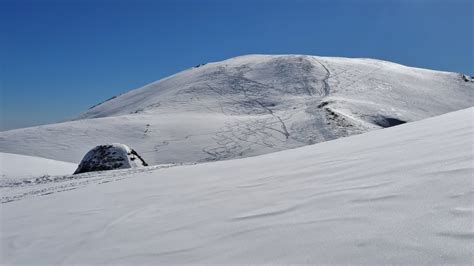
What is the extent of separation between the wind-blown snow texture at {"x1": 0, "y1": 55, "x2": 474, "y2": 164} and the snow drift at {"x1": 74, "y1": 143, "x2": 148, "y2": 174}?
818 cm

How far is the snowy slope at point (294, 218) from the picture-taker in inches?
80.7

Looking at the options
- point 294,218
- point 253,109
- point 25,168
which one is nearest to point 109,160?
point 25,168

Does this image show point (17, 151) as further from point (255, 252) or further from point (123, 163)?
point (255, 252)

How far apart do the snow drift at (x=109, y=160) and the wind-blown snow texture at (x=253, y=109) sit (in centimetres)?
818

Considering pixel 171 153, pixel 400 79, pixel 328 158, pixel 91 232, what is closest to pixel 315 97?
pixel 400 79

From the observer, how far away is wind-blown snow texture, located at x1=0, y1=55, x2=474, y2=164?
25156 millimetres

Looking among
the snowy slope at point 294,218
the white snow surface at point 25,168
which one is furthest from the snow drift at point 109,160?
the snowy slope at point 294,218

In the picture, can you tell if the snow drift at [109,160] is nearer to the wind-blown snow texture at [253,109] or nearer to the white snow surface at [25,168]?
the white snow surface at [25,168]

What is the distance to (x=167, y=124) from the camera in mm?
30156

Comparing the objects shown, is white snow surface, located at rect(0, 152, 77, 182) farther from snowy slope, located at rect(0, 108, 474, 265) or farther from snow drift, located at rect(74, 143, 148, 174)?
snowy slope, located at rect(0, 108, 474, 265)

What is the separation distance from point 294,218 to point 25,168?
13.6m

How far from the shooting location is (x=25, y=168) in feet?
43.9

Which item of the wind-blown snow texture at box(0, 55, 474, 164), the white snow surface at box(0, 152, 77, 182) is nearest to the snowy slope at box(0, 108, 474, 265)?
the white snow surface at box(0, 152, 77, 182)

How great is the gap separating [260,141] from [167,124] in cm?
925
